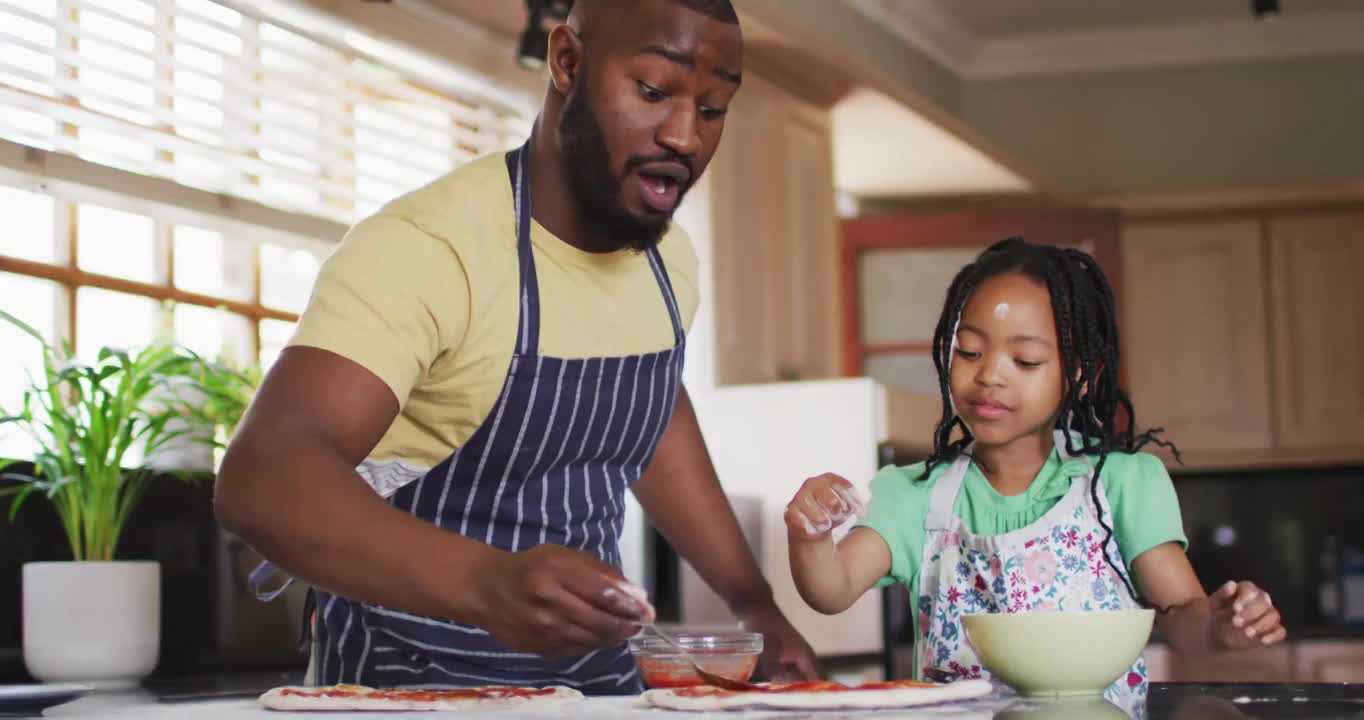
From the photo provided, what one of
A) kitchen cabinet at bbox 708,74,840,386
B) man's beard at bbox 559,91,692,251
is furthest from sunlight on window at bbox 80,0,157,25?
man's beard at bbox 559,91,692,251

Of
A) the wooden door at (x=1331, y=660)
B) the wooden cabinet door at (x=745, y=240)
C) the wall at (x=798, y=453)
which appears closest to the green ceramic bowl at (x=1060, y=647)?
the wall at (x=798, y=453)

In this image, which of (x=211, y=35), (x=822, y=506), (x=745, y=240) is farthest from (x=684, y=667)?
(x=745, y=240)

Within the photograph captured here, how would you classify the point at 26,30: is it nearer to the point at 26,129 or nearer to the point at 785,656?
the point at 26,129

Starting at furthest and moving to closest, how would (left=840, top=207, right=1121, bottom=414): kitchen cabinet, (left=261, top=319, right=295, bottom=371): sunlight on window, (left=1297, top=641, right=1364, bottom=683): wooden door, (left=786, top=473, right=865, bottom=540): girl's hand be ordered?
1. (left=840, top=207, right=1121, bottom=414): kitchen cabinet
2. (left=1297, top=641, right=1364, bottom=683): wooden door
3. (left=261, top=319, right=295, bottom=371): sunlight on window
4. (left=786, top=473, right=865, bottom=540): girl's hand

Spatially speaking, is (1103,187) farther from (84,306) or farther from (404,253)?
(404,253)

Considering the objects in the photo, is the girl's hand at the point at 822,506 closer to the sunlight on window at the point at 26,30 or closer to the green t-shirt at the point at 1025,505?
the green t-shirt at the point at 1025,505

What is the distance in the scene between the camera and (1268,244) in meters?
4.86

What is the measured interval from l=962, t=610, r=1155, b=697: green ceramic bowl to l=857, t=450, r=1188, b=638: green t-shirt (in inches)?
16.6

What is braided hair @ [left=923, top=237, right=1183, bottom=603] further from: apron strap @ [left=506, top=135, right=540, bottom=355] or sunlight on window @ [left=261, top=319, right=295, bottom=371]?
→ sunlight on window @ [left=261, top=319, right=295, bottom=371]

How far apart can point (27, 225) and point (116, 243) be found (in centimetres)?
18

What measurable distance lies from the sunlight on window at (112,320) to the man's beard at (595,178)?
4.39ft

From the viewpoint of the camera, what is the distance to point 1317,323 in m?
4.83

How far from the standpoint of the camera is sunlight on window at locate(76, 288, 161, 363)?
2.42 metres

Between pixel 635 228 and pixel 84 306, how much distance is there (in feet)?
4.84
